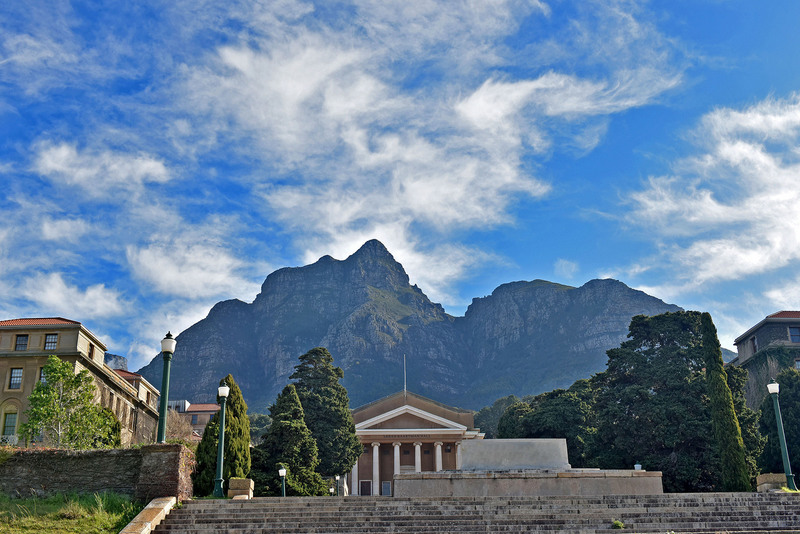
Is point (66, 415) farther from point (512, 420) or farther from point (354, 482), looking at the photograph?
point (512, 420)

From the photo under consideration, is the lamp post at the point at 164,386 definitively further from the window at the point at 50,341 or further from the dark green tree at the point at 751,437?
the window at the point at 50,341

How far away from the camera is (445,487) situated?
24562mm

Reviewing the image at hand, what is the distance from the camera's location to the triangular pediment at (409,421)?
6425 cm

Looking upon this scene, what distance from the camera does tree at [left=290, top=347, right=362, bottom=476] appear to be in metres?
47.5

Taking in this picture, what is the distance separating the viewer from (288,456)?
4069cm

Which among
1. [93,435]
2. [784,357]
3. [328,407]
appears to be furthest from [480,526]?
[784,357]

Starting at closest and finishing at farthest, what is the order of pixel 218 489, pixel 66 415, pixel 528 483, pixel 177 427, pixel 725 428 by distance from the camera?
pixel 218 489 → pixel 528 483 → pixel 725 428 → pixel 66 415 → pixel 177 427

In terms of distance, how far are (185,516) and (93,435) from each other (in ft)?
64.6

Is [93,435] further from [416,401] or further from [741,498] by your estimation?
[416,401]

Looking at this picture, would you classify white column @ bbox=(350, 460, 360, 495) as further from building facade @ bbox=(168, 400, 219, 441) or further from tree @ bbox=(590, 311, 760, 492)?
building facade @ bbox=(168, 400, 219, 441)

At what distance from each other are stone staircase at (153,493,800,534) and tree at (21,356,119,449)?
18.0 meters

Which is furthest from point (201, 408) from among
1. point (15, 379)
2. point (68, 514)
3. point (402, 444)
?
point (68, 514)

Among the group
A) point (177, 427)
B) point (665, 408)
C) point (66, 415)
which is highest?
point (177, 427)

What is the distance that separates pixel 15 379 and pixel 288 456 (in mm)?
22665
